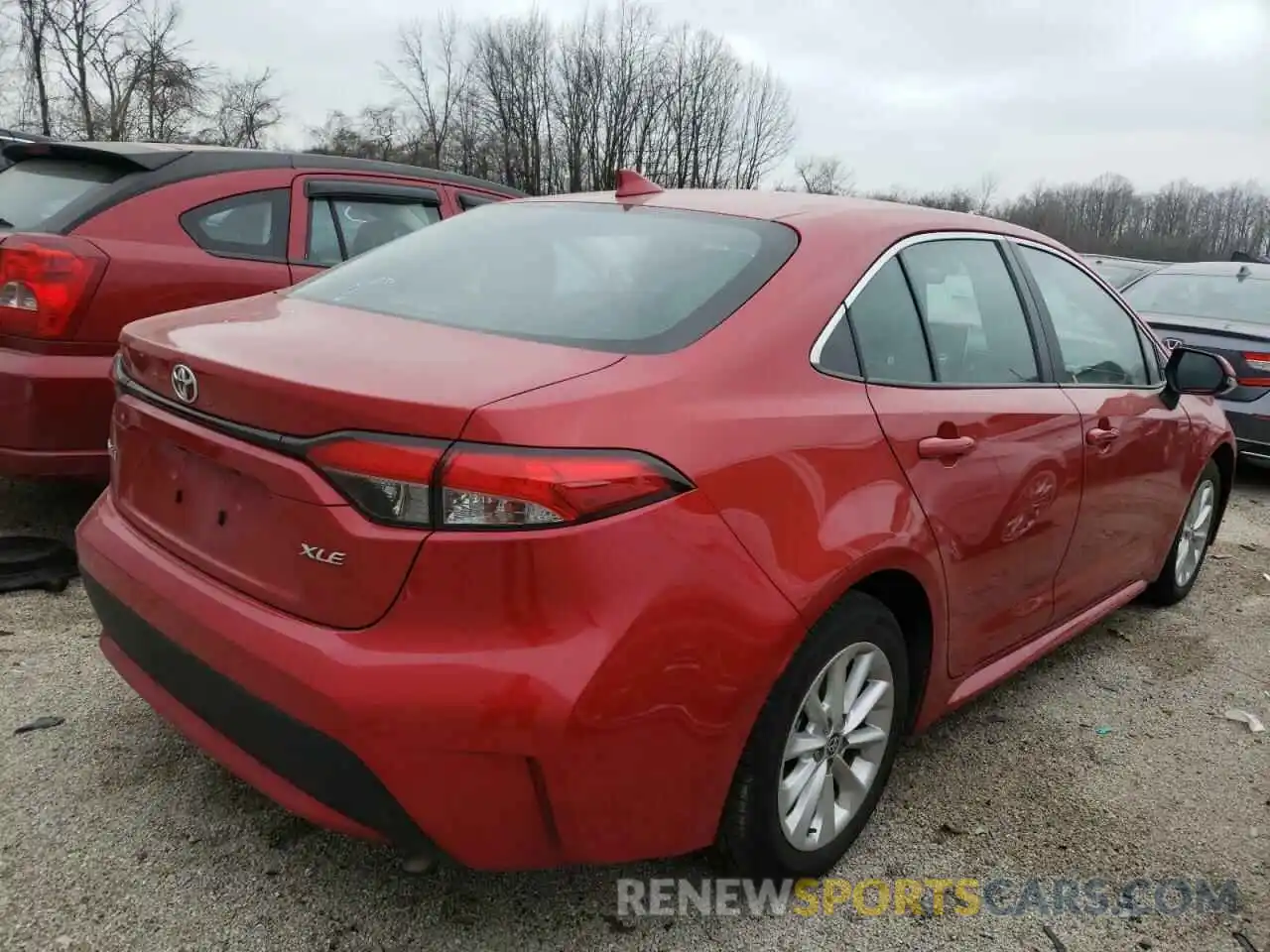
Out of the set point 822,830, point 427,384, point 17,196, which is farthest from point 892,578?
point 17,196

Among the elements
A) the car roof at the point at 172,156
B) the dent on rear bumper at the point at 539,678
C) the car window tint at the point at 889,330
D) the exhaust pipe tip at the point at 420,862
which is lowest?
the exhaust pipe tip at the point at 420,862

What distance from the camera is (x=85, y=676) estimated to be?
117 inches

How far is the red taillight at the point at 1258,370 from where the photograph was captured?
6.41 metres

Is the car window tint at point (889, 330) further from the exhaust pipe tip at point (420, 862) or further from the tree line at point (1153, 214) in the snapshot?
the tree line at point (1153, 214)

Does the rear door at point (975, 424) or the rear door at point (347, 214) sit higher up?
the rear door at point (347, 214)

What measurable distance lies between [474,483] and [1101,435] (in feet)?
7.38

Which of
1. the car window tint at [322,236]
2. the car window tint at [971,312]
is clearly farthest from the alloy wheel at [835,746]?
the car window tint at [322,236]

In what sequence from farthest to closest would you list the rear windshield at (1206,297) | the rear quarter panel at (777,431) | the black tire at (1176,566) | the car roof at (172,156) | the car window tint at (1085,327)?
the rear windshield at (1206,297) → the black tire at (1176,566) → the car roof at (172,156) → the car window tint at (1085,327) → the rear quarter panel at (777,431)

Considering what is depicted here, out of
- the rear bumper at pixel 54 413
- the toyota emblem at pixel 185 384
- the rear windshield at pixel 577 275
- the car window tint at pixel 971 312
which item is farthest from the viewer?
the rear bumper at pixel 54 413

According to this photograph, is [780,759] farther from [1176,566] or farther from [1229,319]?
[1229,319]

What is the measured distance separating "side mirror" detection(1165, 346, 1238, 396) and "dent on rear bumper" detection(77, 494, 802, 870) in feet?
8.20

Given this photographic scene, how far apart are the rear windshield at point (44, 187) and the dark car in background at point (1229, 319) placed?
573 centimetres

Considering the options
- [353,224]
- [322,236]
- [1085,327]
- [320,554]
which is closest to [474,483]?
[320,554]

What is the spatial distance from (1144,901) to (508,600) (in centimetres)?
179
